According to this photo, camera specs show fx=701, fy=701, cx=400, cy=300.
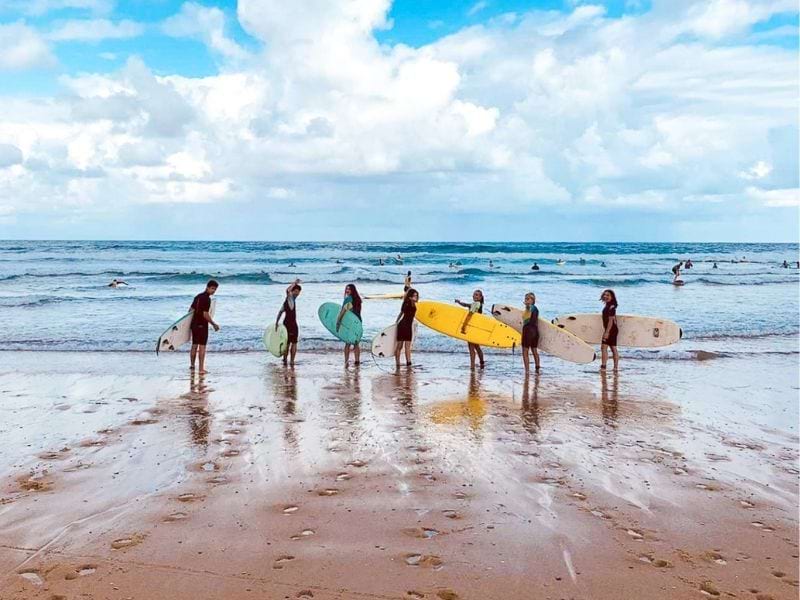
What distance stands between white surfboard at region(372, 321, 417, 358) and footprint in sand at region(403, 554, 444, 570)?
822 cm

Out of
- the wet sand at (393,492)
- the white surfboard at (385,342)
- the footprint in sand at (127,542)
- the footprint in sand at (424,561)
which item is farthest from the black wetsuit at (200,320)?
the footprint in sand at (424,561)

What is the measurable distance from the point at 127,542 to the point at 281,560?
1.12 metres

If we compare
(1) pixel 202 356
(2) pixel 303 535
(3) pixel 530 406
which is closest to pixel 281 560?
(2) pixel 303 535

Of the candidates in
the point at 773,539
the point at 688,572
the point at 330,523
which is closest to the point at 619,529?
the point at 688,572

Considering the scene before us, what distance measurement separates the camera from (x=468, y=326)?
1325cm

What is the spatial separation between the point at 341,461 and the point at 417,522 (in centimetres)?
168

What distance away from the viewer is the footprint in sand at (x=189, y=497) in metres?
5.54

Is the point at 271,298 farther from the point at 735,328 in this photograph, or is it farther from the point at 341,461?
the point at 341,461

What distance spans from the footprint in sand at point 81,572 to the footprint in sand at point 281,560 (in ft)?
3.61

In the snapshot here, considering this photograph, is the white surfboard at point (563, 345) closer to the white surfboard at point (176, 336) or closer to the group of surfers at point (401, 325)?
the group of surfers at point (401, 325)

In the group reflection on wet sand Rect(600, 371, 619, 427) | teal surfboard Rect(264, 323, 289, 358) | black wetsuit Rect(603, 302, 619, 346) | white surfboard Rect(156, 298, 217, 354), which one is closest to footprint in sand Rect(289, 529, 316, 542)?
reflection on wet sand Rect(600, 371, 619, 427)

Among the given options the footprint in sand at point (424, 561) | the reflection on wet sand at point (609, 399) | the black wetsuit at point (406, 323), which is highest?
the black wetsuit at point (406, 323)

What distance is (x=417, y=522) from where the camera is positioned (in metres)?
5.11

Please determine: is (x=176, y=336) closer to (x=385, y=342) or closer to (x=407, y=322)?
(x=385, y=342)
